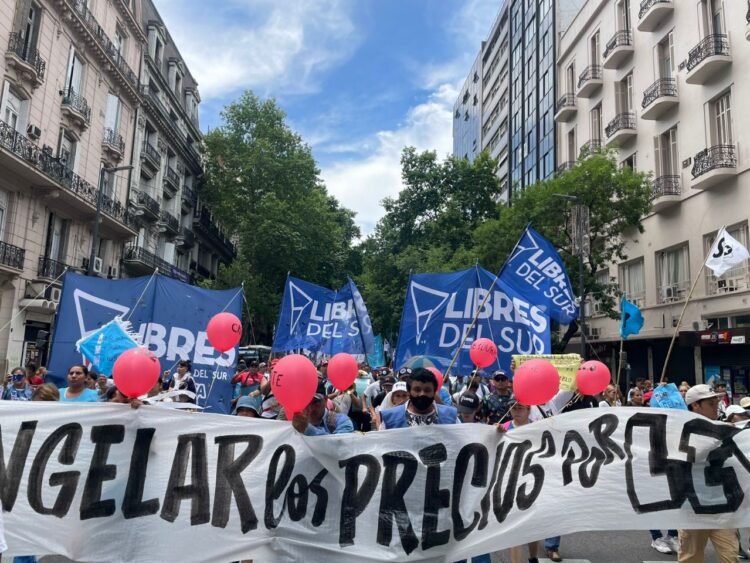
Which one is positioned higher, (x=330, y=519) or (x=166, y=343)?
(x=166, y=343)

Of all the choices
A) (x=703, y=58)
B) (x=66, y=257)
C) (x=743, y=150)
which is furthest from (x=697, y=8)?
(x=66, y=257)

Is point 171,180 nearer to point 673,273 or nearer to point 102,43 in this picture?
point 102,43

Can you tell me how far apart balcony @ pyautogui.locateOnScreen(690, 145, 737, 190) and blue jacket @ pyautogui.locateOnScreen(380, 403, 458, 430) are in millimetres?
17715

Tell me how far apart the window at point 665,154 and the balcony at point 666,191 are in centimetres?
54

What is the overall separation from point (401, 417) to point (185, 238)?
119 feet

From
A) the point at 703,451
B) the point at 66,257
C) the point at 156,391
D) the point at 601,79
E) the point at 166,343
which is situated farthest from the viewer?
the point at 601,79

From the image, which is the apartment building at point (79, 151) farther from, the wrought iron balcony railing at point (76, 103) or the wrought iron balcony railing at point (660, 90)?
the wrought iron balcony railing at point (660, 90)

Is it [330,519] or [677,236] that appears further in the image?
[677,236]

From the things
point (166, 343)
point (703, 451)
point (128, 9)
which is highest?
point (128, 9)

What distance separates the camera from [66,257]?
2411 cm

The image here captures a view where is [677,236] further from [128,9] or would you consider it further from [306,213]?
[128,9]

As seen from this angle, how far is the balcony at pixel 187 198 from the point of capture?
39.1 meters

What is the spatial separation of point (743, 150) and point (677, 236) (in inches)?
174

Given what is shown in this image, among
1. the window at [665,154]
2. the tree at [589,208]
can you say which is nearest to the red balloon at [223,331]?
the tree at [589,208]
